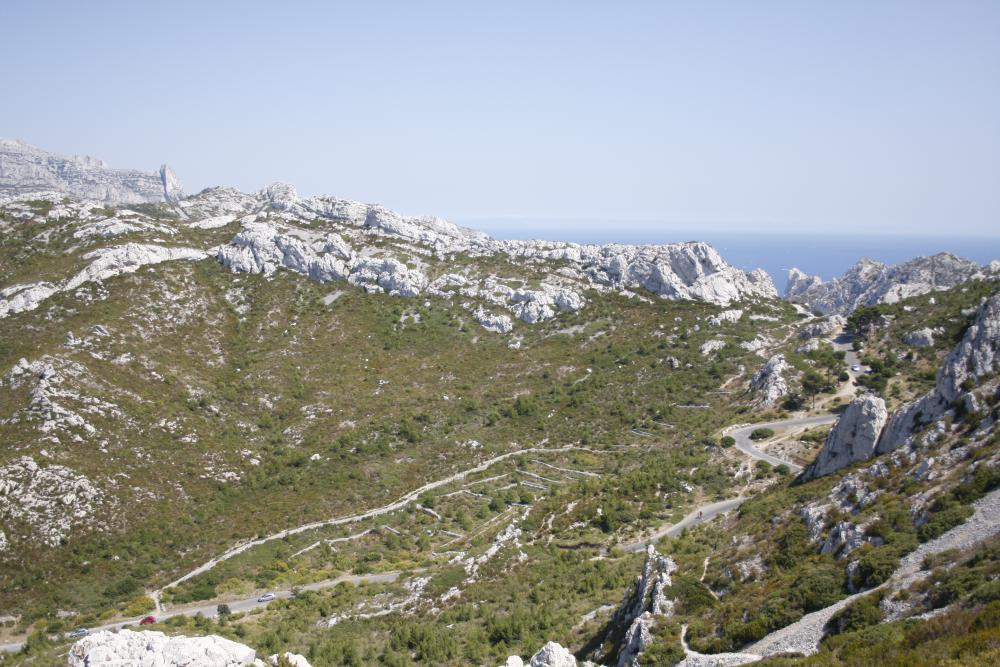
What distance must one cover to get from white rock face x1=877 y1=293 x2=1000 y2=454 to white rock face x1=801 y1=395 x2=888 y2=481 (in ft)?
2.17

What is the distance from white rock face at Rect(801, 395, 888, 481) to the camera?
34094mm

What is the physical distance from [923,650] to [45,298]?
327 ft

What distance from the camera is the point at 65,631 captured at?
36.3 meters

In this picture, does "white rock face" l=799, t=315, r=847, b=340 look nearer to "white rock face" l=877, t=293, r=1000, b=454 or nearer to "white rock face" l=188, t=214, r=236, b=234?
"white rock face" l=877, t=293, r=1000, b=454

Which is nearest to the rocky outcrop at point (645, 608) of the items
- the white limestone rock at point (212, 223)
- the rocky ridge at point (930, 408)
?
the rocky ridge at point (930, 408)

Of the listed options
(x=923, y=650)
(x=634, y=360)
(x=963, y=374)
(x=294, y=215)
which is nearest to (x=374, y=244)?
(x=294, y=215)

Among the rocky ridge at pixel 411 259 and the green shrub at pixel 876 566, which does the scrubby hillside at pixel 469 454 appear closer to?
the green shrub at pixel 876 566

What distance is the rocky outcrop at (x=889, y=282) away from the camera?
129m

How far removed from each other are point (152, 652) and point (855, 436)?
39.4 metres

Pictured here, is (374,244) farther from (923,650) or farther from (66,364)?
(923,650)

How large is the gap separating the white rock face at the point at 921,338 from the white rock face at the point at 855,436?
128 ft

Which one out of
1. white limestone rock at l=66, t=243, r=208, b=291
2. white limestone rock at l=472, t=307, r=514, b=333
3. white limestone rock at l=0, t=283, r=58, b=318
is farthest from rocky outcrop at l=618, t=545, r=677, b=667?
white limestone rock at l=66, t=243, r=208, b=291

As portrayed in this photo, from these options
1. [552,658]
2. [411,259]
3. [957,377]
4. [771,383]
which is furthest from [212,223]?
[957,377]

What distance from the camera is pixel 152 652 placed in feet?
60.4
